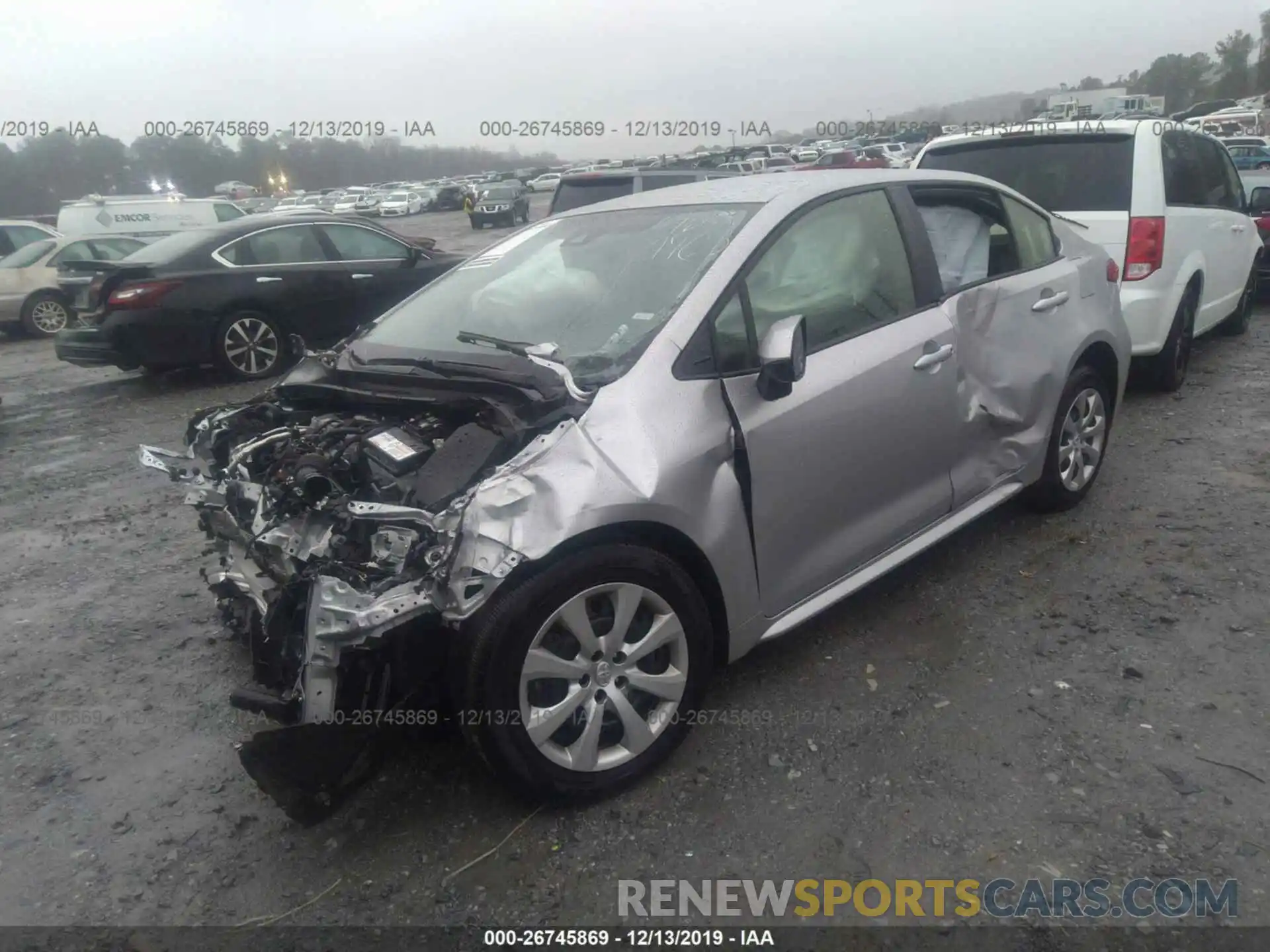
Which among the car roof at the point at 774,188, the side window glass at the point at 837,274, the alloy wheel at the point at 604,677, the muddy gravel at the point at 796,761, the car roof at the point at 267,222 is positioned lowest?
the muddy gravel at the point at 796,761

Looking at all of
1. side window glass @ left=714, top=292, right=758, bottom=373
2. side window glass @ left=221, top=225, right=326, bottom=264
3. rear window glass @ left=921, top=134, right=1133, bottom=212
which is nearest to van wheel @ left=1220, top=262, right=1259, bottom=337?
rear window glass @ left=921, top=134, right=1133, bottom=212

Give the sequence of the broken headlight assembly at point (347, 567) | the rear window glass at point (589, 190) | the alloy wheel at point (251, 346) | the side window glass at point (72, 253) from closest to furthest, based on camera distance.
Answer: the broken headlight assembly at point (347, 567), the alloy wheel at point (251, 346), the rear window glass at point (589, 190), the side window glass at point (72, 253)

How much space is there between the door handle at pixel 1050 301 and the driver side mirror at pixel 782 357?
173 cm

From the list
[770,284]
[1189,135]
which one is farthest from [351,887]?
[1189,135]

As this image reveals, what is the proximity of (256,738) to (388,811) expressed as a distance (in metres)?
0.57

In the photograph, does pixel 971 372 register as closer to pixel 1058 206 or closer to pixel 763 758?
pixel 763 758

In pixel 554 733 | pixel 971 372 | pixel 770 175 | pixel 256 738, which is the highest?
pixel 770 175

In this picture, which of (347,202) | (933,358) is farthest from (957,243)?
(347,202)

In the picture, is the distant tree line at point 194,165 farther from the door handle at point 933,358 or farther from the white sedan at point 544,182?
the door handle at point 933,358

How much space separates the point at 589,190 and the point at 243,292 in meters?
4.09

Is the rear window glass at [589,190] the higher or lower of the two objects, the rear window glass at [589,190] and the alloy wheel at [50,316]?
the higher

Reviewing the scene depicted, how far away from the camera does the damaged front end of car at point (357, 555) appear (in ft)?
7.57

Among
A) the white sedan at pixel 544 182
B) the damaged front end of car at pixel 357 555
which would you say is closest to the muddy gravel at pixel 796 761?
the damaged front end of car at pixel 357 555

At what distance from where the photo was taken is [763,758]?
113 inches
